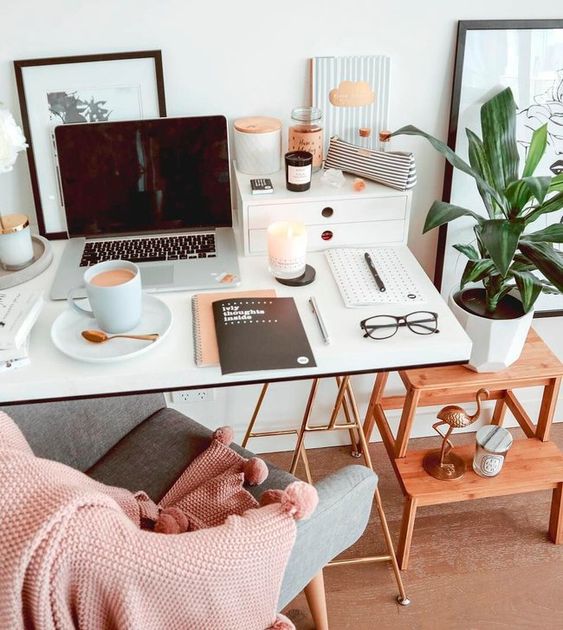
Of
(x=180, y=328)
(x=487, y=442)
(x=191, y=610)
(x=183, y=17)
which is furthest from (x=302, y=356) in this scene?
(x=183, y=17)

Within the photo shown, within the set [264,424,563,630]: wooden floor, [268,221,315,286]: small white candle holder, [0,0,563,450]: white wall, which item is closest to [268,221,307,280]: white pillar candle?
[268,221,315,286]: small white candle holder

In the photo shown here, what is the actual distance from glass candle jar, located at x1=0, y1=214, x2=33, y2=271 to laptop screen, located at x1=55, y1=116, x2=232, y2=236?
12 centimetres

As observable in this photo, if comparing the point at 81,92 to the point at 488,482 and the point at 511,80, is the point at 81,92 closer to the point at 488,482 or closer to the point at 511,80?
the point at 511,80

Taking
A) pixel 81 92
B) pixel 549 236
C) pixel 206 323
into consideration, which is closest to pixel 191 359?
pixel 206 323

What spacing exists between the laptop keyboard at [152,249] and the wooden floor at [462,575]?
0.90 m

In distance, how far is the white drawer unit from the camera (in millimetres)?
1500

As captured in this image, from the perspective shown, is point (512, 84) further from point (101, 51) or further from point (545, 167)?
point (101, 51)

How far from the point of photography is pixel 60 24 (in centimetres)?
148

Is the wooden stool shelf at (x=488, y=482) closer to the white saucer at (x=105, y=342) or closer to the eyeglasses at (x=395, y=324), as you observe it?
the eyeglasses at (x=395, y=324)

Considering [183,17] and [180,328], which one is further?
[183,17]

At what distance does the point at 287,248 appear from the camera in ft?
4.65

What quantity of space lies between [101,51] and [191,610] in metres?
1.19

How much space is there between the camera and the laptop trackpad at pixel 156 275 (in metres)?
1.45

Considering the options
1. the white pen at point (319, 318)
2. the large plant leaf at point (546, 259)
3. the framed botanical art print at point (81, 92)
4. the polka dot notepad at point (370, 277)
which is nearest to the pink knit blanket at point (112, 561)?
the white pen at point (319, 318)
